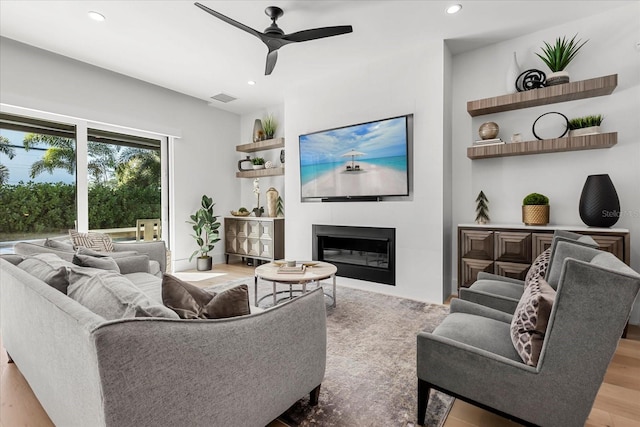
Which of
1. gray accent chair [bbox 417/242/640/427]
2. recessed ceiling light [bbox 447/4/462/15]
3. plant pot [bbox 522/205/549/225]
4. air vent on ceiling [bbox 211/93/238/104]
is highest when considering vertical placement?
air vent on ceiling [bbox 211/93/238/104]

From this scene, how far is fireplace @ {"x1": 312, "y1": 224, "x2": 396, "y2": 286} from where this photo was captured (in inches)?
142

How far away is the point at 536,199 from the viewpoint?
293 cm

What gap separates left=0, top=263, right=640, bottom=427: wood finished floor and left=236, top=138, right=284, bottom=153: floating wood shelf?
12.8 ft

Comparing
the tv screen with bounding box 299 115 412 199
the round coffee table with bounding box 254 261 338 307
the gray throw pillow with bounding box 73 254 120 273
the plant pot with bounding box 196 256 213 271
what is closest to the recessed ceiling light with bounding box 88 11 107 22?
the gray throw pillow with bounding box 73 254 120 273

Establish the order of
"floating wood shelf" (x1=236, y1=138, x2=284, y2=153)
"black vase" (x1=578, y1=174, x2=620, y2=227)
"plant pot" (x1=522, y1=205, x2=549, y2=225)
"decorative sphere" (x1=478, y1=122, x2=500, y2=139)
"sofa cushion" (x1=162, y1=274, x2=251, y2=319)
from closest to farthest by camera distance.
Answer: "sofa cushion" (x1=162, y1=274, x2=251, y2=319) → "black vase" (x1=578, y1=174, x2=620, y2=227) → "plant pot" (x1=522, y1=205, x2=549, y2=225) → "decorative sphere" (x1=478, y1=122, x2=500, y2=139) → "floating wood shelf" (x1=236, y1=138, x2=284, y2=153)

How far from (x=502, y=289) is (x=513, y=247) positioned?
82cm

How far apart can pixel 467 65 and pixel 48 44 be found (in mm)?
4633

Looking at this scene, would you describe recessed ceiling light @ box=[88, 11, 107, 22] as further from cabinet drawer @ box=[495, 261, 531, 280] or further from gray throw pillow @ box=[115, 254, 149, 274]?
cabinet drawer @ box=[495, 261, 531, 280]

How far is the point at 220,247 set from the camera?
18.2 feet

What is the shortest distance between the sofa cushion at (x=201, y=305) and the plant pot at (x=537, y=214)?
2.92 metres

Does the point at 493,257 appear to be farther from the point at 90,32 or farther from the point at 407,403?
the point at 90,32

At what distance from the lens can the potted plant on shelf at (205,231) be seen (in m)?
5.00

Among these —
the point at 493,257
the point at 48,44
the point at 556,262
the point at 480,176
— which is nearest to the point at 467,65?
the point at 480,176

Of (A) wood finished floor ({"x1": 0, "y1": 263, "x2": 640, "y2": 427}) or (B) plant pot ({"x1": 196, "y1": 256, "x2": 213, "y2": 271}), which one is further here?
(B) plant pot ({"x1": 196, "y1": 256, "x2": 213, "y2": 271})
